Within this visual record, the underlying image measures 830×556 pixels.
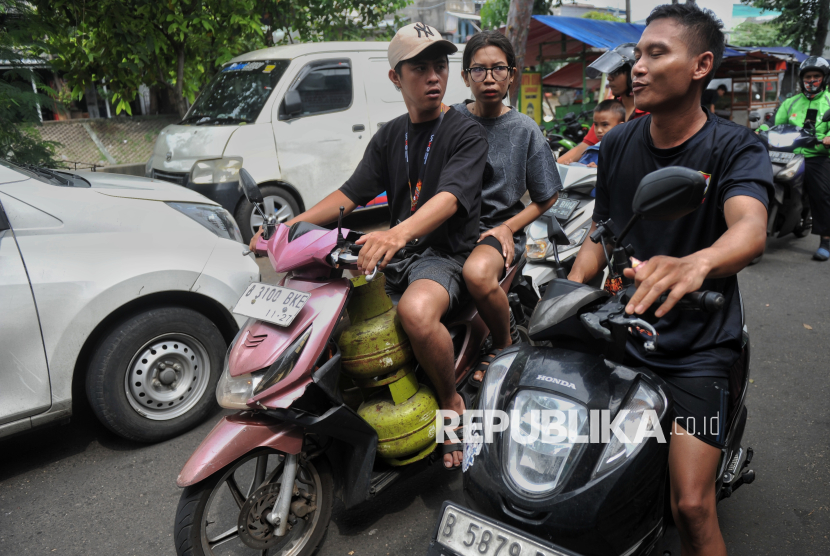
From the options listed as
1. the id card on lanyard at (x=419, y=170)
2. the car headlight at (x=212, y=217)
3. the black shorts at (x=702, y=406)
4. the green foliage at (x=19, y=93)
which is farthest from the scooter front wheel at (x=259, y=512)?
the green foliage at (x=19, y=93)

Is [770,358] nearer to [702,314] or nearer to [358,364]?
[702,314]

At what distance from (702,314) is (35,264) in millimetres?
2836

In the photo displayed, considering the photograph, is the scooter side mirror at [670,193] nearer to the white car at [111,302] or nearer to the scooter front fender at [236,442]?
the scooter front fender at [236,442]

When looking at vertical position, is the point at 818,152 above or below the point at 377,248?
below

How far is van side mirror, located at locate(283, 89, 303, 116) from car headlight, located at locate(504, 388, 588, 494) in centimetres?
575

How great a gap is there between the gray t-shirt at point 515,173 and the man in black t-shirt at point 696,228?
1.09 metres

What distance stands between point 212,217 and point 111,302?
90 cm

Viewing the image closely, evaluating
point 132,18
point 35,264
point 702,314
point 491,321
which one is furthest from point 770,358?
point 132,18

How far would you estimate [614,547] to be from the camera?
63.2 inches

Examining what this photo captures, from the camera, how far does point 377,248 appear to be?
211 cm

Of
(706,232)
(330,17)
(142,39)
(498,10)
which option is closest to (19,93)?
(142,39)

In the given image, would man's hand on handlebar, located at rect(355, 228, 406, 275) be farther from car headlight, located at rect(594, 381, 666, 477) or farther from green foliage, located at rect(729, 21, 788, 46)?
green foliage, located at rect(729, 21, 788, 46)

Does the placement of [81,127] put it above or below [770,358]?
above

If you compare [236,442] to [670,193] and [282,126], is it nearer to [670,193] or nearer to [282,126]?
[670,193]
